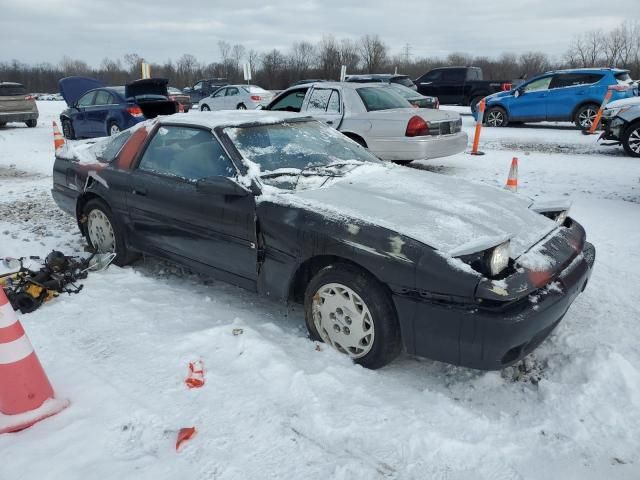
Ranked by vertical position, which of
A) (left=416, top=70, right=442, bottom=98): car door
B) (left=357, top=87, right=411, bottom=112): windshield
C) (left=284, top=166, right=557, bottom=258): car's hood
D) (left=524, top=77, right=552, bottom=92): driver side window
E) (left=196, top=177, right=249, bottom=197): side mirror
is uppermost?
(left=416, top=70, right=442, bottom=98): car door

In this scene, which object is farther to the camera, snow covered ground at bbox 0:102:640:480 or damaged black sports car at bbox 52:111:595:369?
damaged black sports car at bbox 52:111:595:369

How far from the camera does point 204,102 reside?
2070 centimetres

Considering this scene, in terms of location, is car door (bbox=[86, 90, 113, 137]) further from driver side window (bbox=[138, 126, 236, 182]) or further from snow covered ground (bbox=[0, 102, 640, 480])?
snow covered ground (bbox=[0, 102, 640, 480])

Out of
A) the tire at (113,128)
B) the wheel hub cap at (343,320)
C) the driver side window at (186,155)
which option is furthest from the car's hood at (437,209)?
the tire at (113,128)

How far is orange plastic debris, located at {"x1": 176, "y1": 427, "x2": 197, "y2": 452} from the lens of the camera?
7.79 ft

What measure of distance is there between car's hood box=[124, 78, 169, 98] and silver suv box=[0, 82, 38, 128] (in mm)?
6529

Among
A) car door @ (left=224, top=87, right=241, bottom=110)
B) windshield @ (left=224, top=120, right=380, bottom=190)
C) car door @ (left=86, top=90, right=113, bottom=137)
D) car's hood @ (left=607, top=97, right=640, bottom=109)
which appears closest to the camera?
windshield @ (left=224, top=120, right=380, bottom=190)

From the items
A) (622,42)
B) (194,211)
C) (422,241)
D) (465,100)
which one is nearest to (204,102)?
(465,100)

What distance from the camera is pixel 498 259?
265 cm

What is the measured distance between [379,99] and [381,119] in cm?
60

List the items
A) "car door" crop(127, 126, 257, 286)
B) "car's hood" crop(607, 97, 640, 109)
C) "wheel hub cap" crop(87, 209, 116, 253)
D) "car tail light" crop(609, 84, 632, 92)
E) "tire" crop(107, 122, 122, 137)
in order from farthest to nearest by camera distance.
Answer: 1. "tire" crop(107, 122, 122, 137)
2. "car tail light" crop(609, 84, 632, 92)
3. "car's hood" crop(607, 97, 640, 109)
4. "wheel hub cap" crop(87, 209, 116, 253)
5. "car door" crop(127, 126, 257, 286)

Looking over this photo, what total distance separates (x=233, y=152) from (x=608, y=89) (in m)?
11.8

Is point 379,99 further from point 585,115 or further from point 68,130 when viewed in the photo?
point 68,130

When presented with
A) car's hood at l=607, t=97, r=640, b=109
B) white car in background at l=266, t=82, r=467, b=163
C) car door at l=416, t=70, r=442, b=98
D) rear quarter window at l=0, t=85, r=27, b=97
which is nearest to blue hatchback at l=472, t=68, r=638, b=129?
car's hood at l=607, t=97, r=640, b=109
